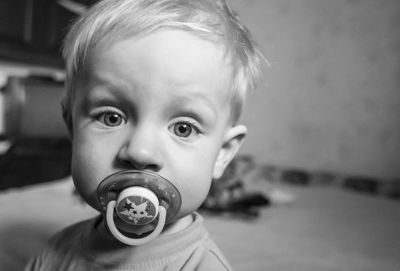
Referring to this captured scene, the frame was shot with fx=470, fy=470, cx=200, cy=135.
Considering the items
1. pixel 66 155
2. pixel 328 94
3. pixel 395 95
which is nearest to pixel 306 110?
pixel 328 94

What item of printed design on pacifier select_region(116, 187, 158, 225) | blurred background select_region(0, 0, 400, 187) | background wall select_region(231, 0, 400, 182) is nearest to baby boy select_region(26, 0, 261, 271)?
printed design on pacifier select_region(116, 187, 158, 225)

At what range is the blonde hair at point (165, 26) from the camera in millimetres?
612

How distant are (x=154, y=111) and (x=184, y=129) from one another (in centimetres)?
5

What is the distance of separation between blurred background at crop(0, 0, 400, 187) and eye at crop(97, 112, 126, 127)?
134 cm

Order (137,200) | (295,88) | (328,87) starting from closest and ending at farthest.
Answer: (137,200) → (328,87) → (295,88)

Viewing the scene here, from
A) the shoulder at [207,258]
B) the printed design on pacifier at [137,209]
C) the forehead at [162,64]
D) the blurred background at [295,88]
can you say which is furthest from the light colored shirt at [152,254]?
the blurred background at [295,88]

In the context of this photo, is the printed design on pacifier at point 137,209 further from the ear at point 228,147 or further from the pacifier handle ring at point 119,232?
the ear at point 228,147

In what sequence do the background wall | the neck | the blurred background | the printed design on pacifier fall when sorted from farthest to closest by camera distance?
1. the background wall
2. the blurred background
3. the neck
4. the printed design on pacifier

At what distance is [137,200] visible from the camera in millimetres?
556

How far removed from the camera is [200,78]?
0.60 metres

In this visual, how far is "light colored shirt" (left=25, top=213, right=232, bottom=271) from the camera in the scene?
0.65 metres

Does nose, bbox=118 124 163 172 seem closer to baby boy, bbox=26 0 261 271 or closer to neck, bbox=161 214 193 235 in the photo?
baby boy, bbox=26 0 261 271

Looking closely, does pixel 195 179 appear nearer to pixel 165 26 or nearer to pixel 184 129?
pixel 184 129

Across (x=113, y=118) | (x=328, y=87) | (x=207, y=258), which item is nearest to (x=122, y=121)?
(x=113, y=118)
